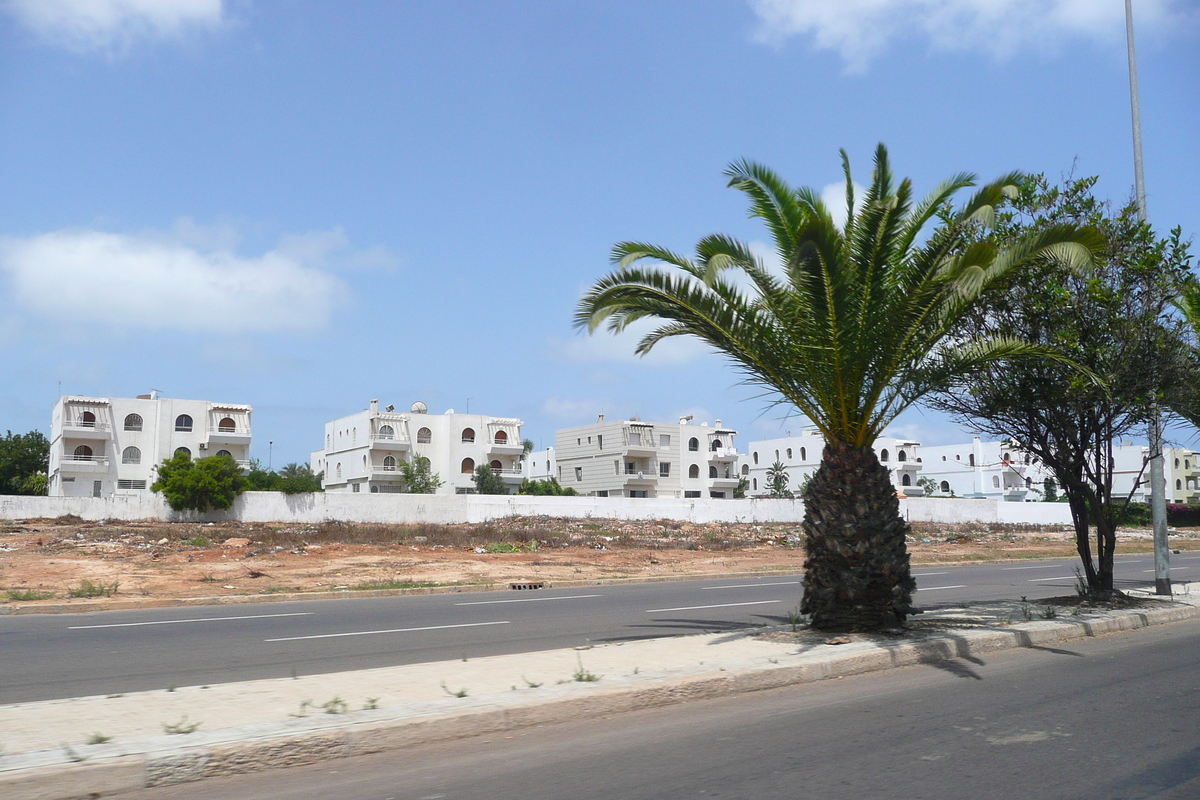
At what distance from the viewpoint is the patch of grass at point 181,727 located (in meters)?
5.75

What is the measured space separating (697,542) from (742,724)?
33177mm

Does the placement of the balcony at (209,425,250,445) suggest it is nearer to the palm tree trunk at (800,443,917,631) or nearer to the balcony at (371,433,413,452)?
the balcony at (371,433,413,452)

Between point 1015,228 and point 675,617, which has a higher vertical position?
point 1015,228

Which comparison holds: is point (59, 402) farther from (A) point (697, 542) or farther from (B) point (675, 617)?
(B) point (675, 617)

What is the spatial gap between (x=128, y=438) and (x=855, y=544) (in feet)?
246

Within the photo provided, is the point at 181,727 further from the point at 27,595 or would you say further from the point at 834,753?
the point at 27,595

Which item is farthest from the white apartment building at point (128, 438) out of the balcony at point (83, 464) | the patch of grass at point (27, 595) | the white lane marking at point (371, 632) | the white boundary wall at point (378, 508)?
the white lane marking at point (371, 632)

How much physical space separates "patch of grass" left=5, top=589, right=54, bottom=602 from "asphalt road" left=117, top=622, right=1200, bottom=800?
14002mm

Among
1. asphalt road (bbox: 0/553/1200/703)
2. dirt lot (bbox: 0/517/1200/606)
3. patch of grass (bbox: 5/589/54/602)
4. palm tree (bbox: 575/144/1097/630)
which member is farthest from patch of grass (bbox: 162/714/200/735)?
patch of grass (bbox: 5/589/54/602)

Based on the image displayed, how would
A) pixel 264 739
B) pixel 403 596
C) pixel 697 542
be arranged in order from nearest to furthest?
1. pixel 264 739
2. pixel 403 596
3. pixel 697 542

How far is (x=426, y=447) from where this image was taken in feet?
283

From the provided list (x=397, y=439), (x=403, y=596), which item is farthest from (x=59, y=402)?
(x=403, y=596)

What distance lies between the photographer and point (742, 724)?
6.75 m

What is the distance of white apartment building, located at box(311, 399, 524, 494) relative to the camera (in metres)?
84.7
